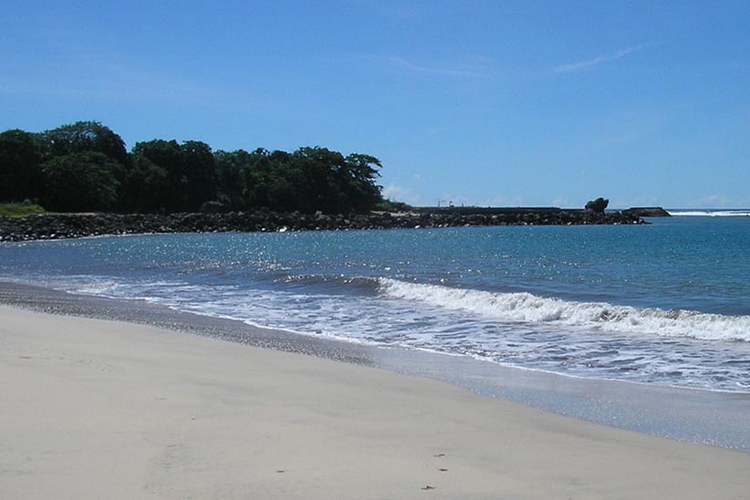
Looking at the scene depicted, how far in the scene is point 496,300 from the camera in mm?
17656

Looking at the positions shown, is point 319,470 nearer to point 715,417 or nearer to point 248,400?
point 248,400

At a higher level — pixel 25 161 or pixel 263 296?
pixel 25 161

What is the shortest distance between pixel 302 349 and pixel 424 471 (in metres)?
6.46

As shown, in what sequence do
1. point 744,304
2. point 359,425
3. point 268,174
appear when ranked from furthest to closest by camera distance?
point 268,174 < point 744,304 < point 359,425

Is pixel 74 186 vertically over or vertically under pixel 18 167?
under

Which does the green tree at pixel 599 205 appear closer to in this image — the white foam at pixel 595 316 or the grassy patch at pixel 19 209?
the grassy patch at pixel 19 209

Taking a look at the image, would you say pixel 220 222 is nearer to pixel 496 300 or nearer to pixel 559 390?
pixel 496 300

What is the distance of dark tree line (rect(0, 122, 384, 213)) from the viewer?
80.8 m

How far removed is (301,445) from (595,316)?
11.3 metres

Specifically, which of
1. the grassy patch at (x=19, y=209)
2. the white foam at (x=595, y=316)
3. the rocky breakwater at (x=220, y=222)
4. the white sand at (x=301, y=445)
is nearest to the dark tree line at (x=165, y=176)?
the grassy patch at (x=19, y=209)

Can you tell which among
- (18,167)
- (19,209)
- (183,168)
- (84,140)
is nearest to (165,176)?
(183,168)

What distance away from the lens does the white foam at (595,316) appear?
13.4 meters

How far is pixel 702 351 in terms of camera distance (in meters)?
11.4

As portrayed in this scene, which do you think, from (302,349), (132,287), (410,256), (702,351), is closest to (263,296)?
(132,287)
